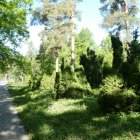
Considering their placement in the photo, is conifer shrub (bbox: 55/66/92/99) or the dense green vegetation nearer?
the dense green vegetation

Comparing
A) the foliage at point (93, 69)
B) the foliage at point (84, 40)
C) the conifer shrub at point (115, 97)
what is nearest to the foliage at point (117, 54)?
the conifer shrub at point (115, 97)

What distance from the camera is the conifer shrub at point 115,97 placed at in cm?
1345

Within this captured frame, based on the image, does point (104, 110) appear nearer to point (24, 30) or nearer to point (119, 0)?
point (24, 30)

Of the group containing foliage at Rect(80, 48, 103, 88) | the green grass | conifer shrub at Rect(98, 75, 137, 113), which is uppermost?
foliage at Rect(80, 48, 103, 88)

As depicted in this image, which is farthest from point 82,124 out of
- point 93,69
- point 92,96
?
point 93,69

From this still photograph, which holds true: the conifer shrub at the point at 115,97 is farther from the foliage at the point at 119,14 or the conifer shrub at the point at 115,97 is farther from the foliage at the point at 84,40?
the foliage at the point at 84,40

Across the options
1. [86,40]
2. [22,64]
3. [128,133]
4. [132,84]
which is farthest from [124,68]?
[86,40]

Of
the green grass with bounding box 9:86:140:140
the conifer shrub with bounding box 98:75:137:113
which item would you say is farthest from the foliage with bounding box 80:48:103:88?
the conifer shrub with bounding box 98:75:137:113

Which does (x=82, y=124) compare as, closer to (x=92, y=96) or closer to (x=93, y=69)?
(x=92, y=96)

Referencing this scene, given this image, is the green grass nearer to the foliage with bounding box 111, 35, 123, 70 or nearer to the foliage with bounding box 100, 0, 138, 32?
the foliage with bounding box 111, 35, 123, 70

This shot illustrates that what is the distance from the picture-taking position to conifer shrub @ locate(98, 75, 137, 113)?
44.1 ft

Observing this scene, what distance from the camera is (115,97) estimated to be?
13.5 meters

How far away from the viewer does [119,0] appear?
32906 mm

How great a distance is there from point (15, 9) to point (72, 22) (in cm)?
1625
